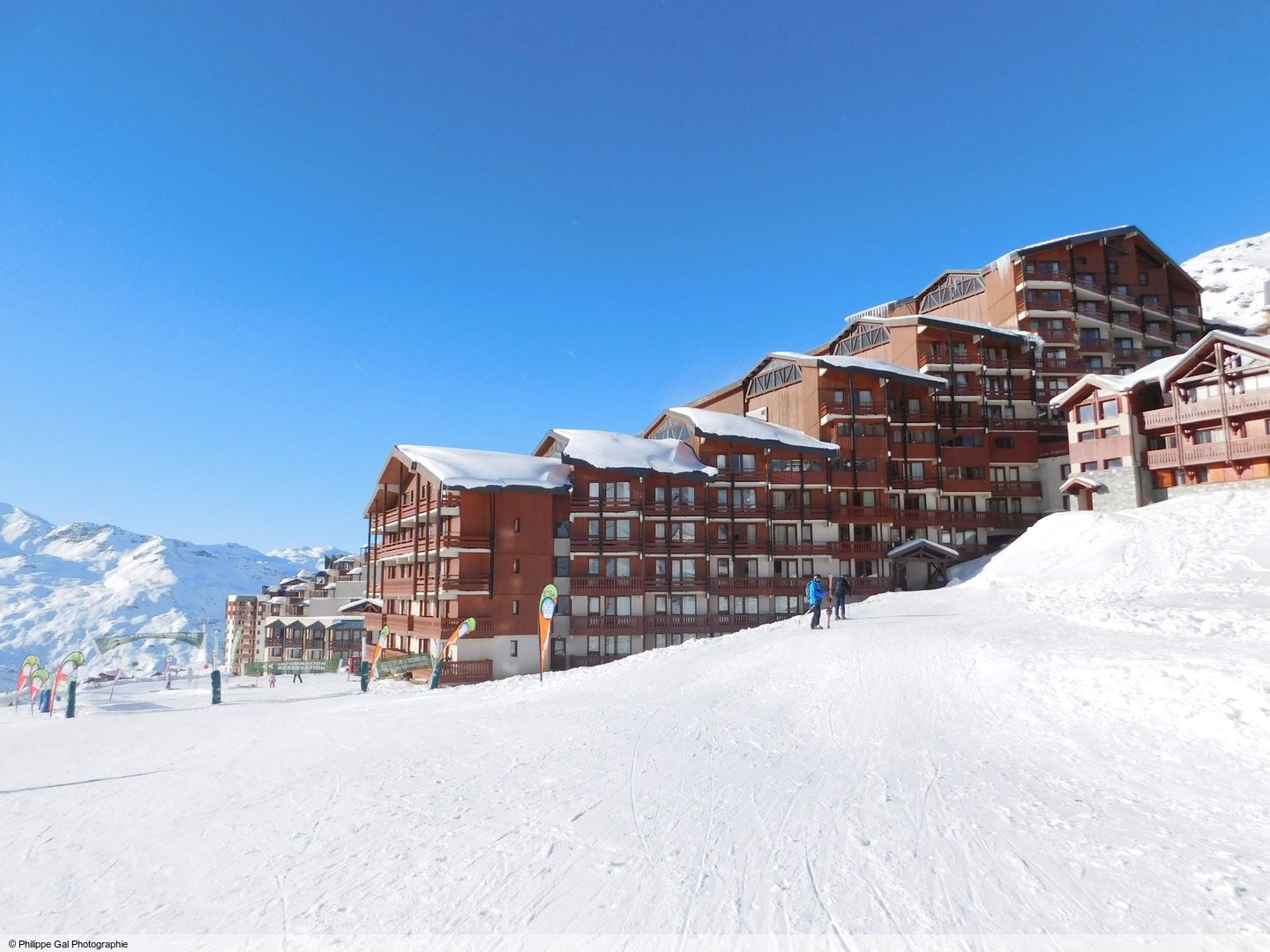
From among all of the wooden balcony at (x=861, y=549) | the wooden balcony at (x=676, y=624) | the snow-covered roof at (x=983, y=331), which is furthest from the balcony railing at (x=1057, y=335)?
the wooden balcony at (x=676, y=624)

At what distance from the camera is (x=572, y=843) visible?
7570 millimetres

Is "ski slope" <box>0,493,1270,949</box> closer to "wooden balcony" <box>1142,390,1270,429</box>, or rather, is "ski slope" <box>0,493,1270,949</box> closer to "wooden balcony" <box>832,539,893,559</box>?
"wooden balcony" <box>832,539,893,559</box>

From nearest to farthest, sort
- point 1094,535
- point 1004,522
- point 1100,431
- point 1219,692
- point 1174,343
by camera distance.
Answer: point 1219,692 < point 1094,535 < point 1100,431 < point 1004,522 < point 1174,343

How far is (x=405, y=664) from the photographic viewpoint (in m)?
34.7

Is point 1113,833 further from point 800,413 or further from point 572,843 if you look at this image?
point 800,413

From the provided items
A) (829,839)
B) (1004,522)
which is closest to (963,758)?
(829,839)

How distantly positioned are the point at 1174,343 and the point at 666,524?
53.3 meters

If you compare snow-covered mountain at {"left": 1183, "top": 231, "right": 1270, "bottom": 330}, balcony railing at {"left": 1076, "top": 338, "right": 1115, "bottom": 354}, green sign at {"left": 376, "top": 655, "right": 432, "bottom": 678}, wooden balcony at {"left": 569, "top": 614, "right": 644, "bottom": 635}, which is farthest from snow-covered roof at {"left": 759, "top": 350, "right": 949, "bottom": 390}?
snow-covered mountain at {"left": 1183, "top": 231, "right": 1270, "bottom": 330}

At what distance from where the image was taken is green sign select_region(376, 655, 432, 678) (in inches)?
1359

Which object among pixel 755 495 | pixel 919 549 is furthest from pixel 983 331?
pixel 755 495

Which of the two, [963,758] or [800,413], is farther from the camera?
[800,413]

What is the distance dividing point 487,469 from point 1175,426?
135 feet

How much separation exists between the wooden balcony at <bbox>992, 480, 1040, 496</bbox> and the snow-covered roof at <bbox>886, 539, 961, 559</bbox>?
25.6ft

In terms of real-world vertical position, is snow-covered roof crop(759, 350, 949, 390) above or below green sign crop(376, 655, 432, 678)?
above
